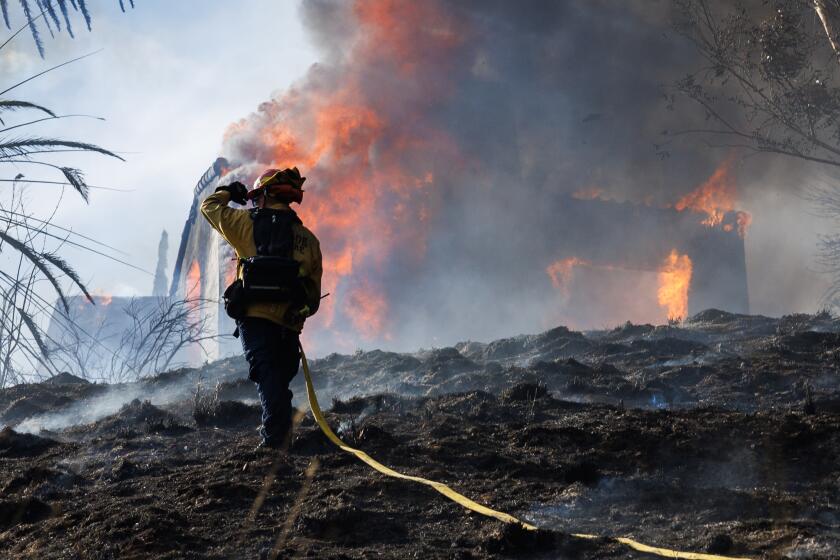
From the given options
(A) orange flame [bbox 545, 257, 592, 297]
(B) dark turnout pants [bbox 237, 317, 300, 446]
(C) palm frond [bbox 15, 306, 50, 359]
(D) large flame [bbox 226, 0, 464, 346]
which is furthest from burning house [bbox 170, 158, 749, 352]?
(C) palm frond [bbox 15, 306, 50, 359]

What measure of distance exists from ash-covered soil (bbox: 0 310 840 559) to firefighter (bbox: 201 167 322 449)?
292mm

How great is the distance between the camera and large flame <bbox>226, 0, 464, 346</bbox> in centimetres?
2270

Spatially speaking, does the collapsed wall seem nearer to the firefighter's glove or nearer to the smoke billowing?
the smoke billowing

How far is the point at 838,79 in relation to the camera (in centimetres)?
2023

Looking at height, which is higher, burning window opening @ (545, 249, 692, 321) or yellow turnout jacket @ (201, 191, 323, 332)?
burning window opening @ (545, 249, 692, 321)

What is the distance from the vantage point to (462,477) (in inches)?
198

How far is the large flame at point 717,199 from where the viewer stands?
2550 centimetres

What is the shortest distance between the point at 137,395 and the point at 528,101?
16.9 m

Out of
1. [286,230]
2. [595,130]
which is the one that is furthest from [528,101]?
[286,230]

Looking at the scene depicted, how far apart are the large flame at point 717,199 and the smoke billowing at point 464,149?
0.87ft

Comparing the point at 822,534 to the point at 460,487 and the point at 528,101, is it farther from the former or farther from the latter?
the point at 528,101

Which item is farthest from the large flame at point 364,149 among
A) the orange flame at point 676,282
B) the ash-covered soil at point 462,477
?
the ash-covered soil at point 462,477

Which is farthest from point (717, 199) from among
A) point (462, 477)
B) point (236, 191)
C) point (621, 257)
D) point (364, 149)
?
point (462, 477)

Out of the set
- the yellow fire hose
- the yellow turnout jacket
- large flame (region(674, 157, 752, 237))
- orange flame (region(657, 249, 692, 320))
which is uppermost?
large flame (region(674, 157, 752, 237))
